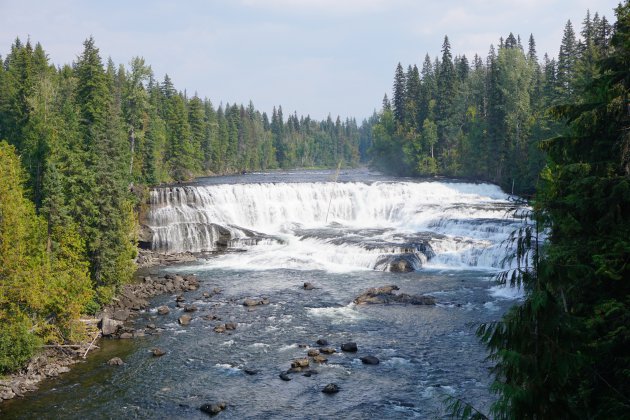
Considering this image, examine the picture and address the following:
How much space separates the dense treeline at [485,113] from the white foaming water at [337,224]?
7.72 meters

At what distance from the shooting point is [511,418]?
276 inches

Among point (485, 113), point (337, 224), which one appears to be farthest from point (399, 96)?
point (337, 224)

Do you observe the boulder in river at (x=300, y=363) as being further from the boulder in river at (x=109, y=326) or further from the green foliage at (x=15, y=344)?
the green foliage at (x=15, y=344)

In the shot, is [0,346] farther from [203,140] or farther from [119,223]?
[203,140]

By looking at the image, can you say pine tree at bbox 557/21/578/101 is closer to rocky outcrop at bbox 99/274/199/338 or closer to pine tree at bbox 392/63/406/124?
pine tree at bbox 392/63/406/124

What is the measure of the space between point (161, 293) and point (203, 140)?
7290 centimetres

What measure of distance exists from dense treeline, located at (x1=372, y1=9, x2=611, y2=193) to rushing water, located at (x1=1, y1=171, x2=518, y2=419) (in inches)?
720

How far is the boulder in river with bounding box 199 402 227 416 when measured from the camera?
19.0 meters

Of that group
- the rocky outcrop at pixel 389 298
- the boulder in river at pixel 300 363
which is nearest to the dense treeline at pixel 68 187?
the boulder in river at pixel 300 363

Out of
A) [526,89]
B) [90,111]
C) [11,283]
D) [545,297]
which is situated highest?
[526,89]

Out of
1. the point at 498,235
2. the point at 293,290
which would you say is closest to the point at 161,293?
the point at 293,290

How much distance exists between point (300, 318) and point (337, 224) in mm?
→ 29390

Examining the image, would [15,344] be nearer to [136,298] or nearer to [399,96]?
[136,298]

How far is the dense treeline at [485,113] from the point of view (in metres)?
64.1
